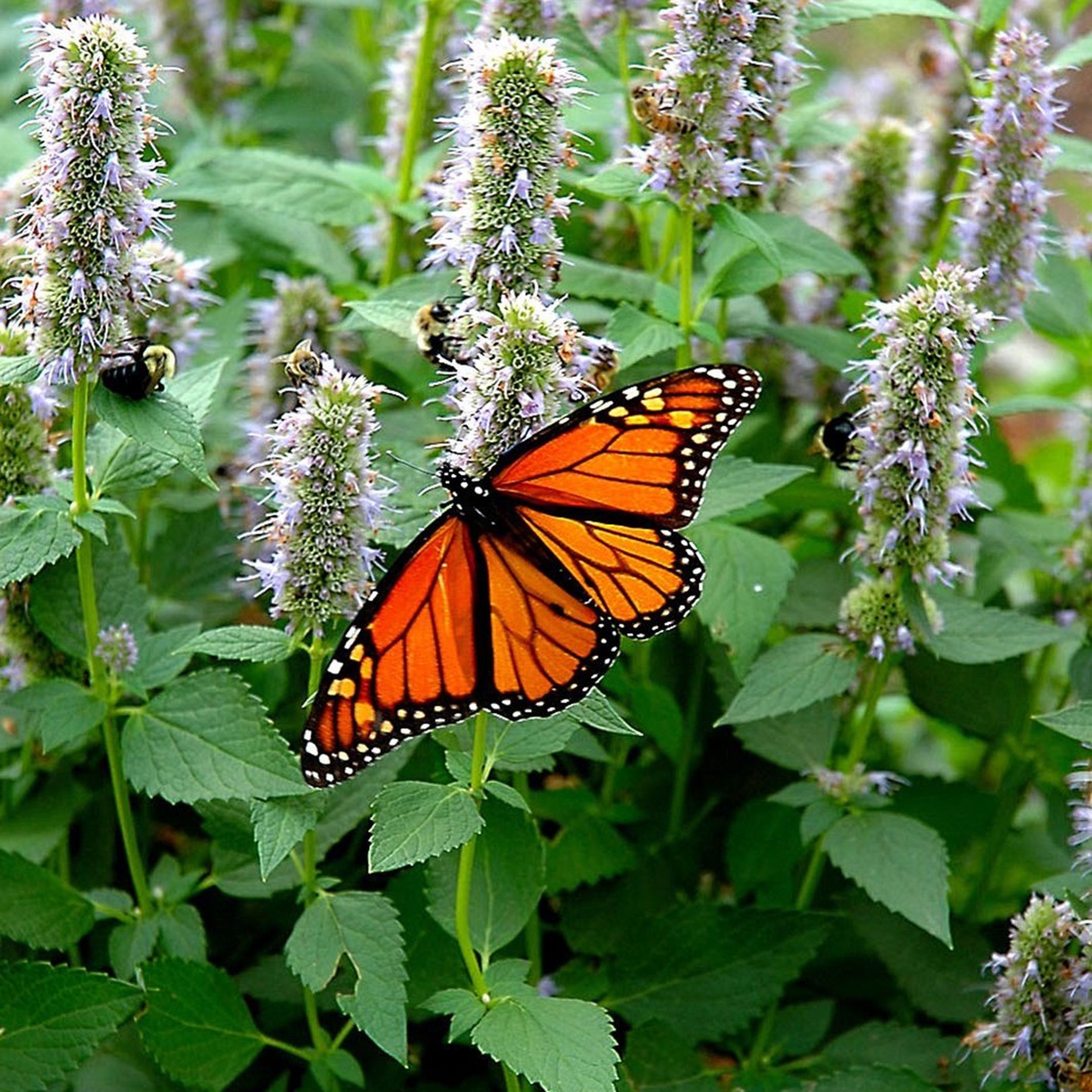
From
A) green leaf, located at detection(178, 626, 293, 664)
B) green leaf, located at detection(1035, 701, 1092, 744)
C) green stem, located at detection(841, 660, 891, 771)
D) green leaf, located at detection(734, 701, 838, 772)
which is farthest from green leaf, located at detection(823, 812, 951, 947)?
green leaf, located at detection(178, 626, 293, 664)

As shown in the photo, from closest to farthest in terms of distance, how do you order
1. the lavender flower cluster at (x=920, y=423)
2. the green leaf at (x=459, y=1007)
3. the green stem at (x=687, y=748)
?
1. the green leaf at (x=459, y=1007)
2. the lavender flower cluster at (x=920, y=423)
3. the green stem at (x=687, y=748)

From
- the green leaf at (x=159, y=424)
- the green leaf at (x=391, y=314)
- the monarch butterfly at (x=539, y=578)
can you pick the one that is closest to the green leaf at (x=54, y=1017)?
the monarch butterfly at (x=539, y=578)

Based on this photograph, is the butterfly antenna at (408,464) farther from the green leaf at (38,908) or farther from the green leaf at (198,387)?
the green leaf at (38,908)

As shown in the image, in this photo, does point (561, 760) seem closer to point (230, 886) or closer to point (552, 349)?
point (230, 886)

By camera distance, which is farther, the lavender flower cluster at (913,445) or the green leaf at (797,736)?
the green leaf at (797,736)

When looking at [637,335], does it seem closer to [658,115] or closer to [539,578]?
[658,115]

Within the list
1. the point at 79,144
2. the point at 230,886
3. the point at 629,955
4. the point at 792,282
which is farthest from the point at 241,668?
the point at 792,282

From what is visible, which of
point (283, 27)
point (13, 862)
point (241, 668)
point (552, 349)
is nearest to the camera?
point (552, 349)
